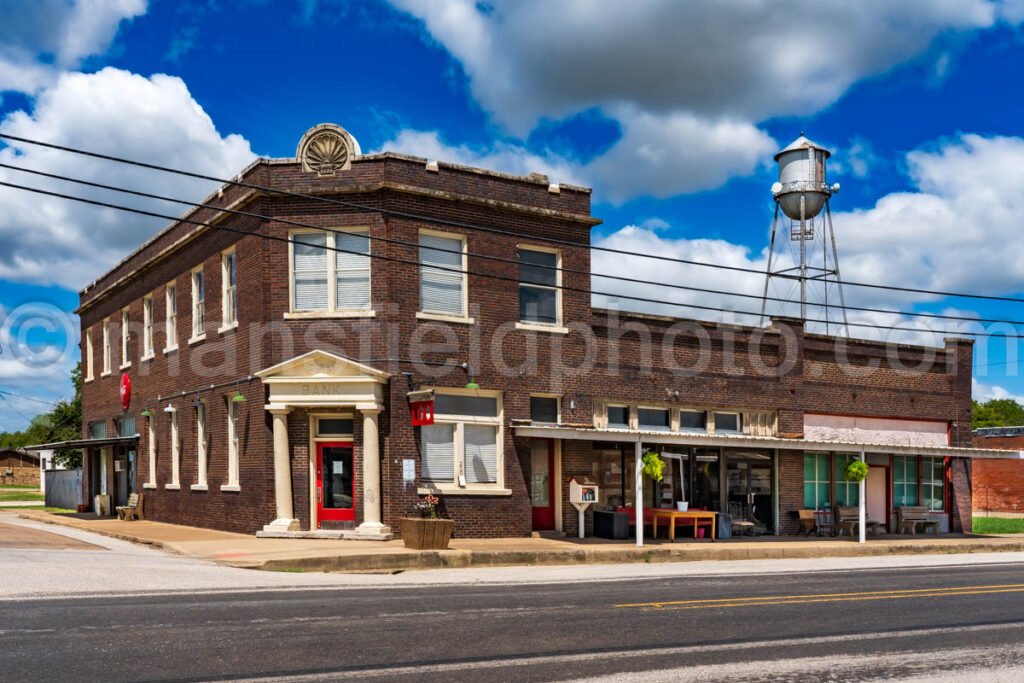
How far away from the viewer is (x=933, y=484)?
31.2 metres

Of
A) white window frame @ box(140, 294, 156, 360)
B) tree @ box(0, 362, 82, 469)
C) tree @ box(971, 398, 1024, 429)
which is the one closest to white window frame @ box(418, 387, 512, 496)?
white window frame @ box(140, 294, 156, 360)

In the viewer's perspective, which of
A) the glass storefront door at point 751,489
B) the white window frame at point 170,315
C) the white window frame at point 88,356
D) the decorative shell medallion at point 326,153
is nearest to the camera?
the decorative shell medallion at point 326,153

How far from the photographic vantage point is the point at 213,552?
19.6 m

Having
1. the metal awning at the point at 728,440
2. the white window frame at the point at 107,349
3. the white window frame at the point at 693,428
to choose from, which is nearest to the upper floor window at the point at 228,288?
the metal awning at the point at 728,440

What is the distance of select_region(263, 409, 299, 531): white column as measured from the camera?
22672 mm

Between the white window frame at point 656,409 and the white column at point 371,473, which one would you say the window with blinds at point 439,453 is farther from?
the white window frame at point 656,409

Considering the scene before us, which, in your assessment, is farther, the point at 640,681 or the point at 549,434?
the point at 549,434

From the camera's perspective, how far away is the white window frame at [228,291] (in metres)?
25.0

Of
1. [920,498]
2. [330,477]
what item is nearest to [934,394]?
[920,498]

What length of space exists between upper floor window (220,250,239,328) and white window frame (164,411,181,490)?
4.94 m

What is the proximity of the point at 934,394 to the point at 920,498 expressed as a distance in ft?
10.7

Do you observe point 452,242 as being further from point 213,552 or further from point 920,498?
point 920,498

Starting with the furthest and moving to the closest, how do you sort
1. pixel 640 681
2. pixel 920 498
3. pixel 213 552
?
pixel 920 498
pixel 213 552
pixel 640 681

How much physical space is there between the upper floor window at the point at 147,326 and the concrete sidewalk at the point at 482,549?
553cm
